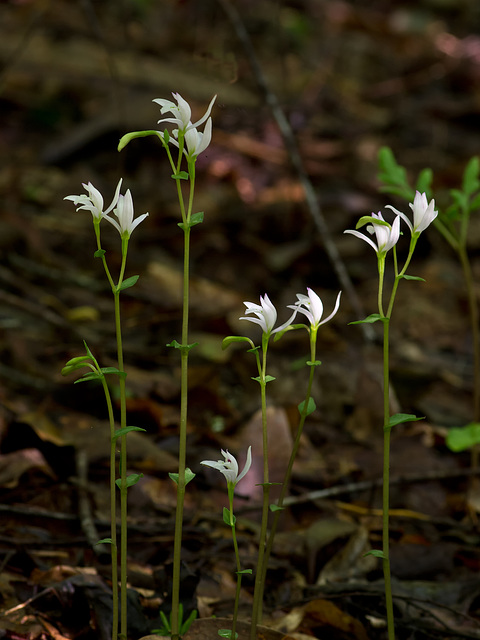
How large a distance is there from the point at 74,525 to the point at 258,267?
270 cm

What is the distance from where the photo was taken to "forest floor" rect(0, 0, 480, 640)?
6.52ft

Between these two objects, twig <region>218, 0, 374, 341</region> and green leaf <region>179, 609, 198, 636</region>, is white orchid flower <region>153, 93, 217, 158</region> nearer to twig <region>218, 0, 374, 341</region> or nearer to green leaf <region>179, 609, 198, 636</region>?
green leaf <region>179, 609, 198, 636</region>

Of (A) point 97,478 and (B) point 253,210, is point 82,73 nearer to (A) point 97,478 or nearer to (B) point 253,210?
(B) point 253,210

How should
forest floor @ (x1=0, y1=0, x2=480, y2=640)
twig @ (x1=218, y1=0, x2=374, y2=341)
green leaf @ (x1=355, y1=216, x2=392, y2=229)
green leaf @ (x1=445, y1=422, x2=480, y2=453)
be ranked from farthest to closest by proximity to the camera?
twig @ (x1=218, y1=0, x2=374, y2=341) → green leaf @ (x1=445, y1=422, x2=480, y2=453) → forest floor @ (x1=0, y1=0, x2=480, y2=640) → green leaf @ (x1=355, y1=216, x2=392, y2=229)

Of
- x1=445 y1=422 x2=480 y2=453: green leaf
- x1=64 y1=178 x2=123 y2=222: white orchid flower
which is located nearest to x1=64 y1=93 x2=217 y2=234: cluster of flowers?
x1=64 y1=178 x2=123 y2=222: white orchid flower

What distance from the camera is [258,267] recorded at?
4.58 metres

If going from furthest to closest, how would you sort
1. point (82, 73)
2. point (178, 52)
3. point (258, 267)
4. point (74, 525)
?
point (178, 52) → point (82, 73) → point (258, 267) → point (74, 525)

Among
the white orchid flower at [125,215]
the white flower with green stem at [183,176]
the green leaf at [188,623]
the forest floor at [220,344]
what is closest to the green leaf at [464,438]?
the forest floor at [220,344]

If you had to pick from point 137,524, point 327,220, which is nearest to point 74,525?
point 137,524

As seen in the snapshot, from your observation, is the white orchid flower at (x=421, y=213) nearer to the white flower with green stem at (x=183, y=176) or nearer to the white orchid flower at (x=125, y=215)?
the white flower with green stem at (x=183, y=176)

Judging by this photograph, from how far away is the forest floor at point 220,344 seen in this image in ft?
6.52

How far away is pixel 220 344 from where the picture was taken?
3.55 meters

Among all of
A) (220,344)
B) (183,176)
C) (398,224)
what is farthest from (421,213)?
(220,344)

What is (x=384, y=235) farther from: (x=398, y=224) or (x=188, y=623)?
(x=188, y=623)
